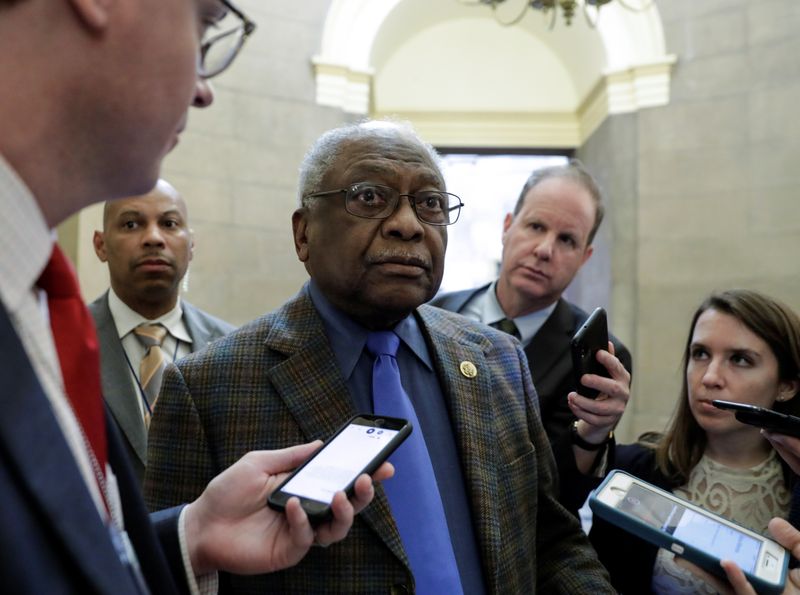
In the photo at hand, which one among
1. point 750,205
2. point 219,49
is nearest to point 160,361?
point 219,49

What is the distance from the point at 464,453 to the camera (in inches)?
71.6

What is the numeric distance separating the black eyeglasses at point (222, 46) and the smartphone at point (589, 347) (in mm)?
1314

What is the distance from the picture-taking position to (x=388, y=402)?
1771mm

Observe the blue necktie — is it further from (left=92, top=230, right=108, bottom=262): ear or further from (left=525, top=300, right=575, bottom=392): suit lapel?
(left=92, top=230, right=108, bottom=262): ear

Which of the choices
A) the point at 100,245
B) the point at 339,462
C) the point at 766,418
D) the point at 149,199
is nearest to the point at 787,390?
the point at 766,418

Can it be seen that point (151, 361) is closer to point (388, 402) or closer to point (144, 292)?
point (144, 292)

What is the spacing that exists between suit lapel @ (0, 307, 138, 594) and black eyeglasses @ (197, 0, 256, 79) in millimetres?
497

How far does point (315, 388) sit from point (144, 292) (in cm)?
163

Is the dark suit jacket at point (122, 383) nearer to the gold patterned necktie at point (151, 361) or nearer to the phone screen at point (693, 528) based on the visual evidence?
the gold patterned necktie at point (151, 361)

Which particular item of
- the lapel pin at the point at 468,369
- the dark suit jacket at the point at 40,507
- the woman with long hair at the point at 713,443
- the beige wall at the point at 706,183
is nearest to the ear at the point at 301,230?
the lapel pin at the point at 468,369

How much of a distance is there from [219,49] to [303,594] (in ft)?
3.71

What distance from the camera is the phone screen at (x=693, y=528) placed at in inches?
67.8

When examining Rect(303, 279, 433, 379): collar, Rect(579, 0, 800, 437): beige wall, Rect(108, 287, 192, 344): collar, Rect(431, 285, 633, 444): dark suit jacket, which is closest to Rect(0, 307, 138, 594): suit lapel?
Rect(303, 279, 433, 379): collar

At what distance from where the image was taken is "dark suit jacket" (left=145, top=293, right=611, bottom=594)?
5.20 ft
